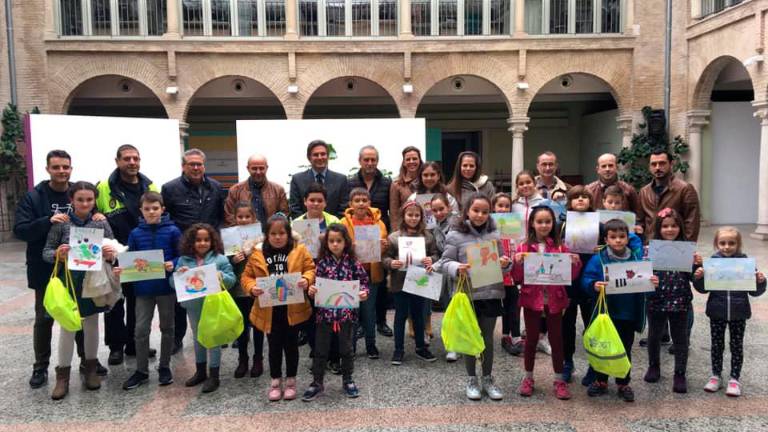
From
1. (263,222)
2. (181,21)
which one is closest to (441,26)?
(181,21)

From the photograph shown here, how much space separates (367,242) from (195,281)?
142 centimetres

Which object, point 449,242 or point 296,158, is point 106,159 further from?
point 449,242

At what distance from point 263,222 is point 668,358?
4037mm

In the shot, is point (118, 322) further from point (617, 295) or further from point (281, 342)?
point (617, 295)

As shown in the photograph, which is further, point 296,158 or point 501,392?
point 296,158

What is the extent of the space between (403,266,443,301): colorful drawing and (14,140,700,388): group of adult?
1021 mm

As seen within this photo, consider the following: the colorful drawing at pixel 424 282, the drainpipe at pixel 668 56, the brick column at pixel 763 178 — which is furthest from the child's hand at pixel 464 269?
the drainpipe at pixel 668 56

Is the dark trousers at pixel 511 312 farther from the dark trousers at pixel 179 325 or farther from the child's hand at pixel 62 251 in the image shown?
the child's hand at pixel 62 251

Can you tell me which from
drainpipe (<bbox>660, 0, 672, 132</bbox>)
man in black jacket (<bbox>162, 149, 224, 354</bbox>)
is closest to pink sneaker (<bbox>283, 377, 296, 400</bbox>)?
man in black jacket (<bbox>162, 149, 224, 354</bbox>)

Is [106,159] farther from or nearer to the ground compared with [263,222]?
farther from the ground

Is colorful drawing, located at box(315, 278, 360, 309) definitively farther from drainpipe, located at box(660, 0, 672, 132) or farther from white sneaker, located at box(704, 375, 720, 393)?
drainpipe, located at box(660, 0, 672, 132)

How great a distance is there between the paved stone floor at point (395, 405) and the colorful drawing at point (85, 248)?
1078 millimetres

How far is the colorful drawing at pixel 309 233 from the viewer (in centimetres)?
466

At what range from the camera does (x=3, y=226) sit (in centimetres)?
1520
